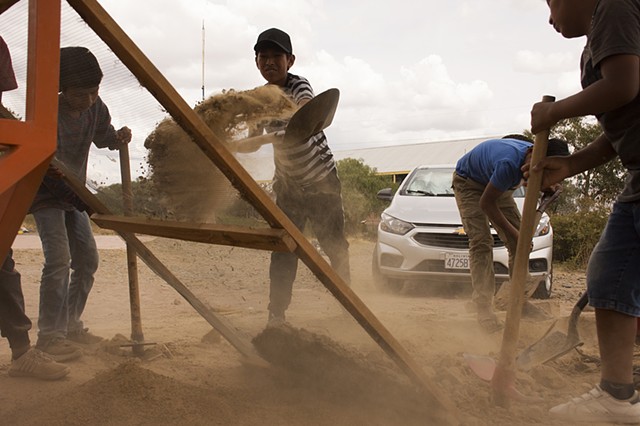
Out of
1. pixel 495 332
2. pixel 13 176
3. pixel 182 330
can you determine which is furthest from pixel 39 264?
pixel 13 176

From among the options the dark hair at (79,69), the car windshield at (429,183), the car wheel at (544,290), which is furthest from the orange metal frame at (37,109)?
the car wheel at (544,290)

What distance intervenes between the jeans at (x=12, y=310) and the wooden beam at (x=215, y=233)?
958 millimetres

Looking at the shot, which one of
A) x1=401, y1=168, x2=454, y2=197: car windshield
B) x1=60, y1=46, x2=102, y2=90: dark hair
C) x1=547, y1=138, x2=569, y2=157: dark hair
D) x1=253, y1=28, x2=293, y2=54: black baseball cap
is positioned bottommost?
x1=401, y1=168, x2=454, y2=197: car windshield

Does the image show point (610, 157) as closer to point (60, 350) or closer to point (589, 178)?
point (60, 350)

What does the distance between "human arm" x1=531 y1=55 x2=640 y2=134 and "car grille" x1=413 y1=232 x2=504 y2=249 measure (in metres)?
4.16

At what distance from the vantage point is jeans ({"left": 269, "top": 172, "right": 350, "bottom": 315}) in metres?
3.93

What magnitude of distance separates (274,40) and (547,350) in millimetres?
2680

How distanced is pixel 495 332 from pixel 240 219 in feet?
10.1

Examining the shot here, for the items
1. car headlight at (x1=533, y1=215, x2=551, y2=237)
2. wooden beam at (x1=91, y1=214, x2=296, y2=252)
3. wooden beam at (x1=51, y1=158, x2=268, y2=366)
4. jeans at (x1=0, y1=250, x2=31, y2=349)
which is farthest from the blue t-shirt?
jeans at (x1=0, y1=250, x2=31, y2=349)

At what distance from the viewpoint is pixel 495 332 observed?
4.70 m

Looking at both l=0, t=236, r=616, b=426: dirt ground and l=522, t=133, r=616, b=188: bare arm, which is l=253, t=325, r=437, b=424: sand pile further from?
l=522, t=133, r=616, b=188: bare arm

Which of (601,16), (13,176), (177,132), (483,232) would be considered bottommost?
(483,232)

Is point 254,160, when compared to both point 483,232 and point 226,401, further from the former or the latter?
point 483,232

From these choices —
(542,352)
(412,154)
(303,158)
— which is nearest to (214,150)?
(303,158)
